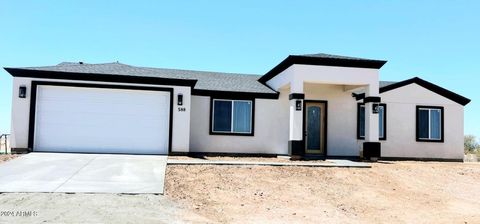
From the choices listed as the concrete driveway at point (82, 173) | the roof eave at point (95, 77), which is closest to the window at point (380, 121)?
the roof eave at point (95, 77)

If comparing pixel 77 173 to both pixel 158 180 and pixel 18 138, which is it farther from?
pixel 18 138

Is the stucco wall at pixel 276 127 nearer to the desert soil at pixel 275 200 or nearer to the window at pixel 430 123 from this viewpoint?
the window at pixel 430 123

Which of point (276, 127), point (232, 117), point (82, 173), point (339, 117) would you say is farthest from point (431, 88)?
point (82, 173)

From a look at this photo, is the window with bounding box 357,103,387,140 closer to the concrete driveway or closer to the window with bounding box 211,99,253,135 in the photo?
the window with bounding box 211,99,253,135

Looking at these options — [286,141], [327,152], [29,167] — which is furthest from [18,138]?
[327,152]

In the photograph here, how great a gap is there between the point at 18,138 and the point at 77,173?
16.3 feet

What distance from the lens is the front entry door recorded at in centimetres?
1841

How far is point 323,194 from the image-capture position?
36.2 feet

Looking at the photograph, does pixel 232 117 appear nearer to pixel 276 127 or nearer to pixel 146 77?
pixel 276 127

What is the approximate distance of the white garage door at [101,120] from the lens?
15297mm

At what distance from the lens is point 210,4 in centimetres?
1761

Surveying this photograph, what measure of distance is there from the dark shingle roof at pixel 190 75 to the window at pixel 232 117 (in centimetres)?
60

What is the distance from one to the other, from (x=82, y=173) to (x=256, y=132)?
323 inches

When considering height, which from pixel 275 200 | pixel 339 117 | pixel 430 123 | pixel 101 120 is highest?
pixel 339 117
